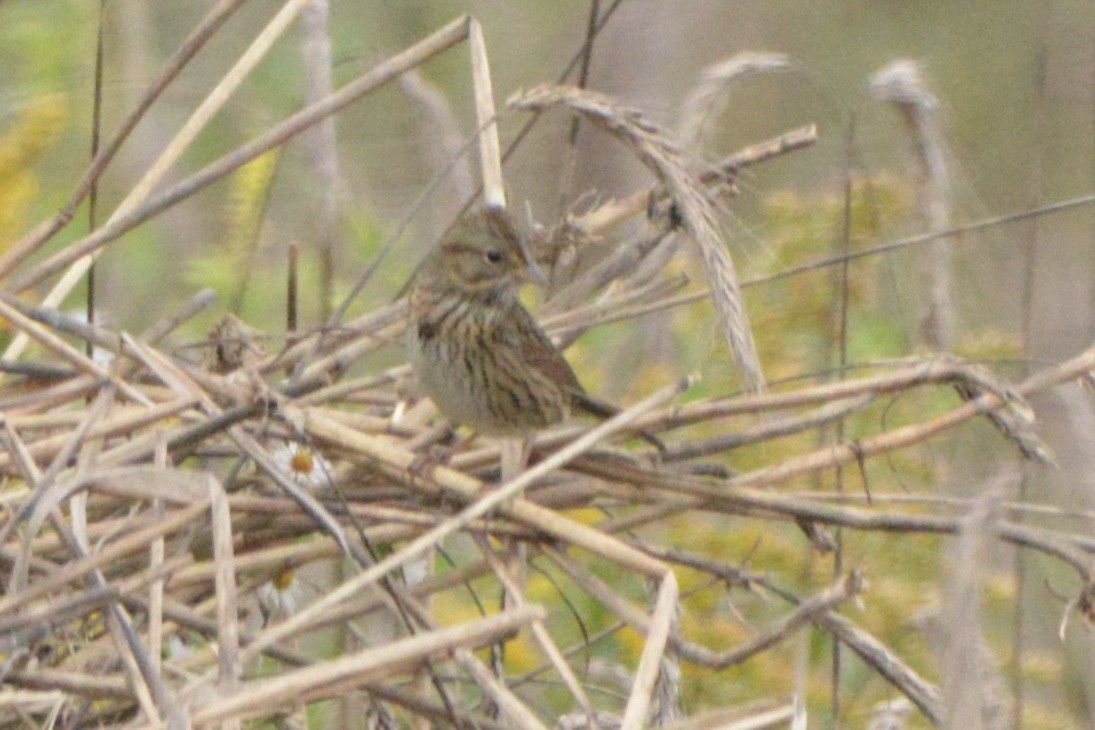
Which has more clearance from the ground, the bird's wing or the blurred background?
the blurred background

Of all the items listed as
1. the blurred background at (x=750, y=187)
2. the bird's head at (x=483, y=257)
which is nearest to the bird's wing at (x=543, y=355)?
the bird's head at (x=483, y=257)

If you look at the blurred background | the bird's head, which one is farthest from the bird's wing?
the blurred background

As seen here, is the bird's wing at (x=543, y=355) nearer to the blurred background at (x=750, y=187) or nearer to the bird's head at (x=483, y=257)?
the bird's head at (x=483, y=257)

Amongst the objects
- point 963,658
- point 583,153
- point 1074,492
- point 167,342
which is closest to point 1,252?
point 167,342

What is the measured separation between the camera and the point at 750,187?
10.2 feet

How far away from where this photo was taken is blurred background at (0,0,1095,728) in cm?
336

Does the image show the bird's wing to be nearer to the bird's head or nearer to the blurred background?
the bird's head

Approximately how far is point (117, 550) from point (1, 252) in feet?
4.81

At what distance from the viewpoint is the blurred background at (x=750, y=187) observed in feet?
11.0

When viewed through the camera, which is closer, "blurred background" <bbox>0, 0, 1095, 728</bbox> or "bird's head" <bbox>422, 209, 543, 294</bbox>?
"bird's head" <bbox>422, 209, 543, 294</bbox>

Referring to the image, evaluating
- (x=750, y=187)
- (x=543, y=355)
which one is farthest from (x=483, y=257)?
(x=750, y=187)

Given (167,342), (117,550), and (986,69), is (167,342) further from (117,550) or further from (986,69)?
(986,69)

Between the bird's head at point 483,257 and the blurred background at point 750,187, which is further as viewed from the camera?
the blurred background at point 750,187

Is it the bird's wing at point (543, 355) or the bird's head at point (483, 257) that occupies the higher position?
the bird's head at point (483, 257)
